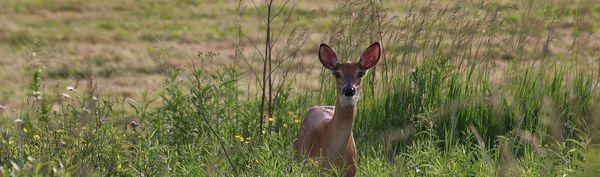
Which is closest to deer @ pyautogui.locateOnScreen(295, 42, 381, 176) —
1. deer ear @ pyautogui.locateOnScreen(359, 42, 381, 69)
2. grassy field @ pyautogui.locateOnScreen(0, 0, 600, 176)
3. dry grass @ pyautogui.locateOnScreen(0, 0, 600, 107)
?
deer ear @ pyautogui.locateOnScreen(359, 42, 381, 69)

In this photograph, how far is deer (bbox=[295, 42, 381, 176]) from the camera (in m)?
7.61

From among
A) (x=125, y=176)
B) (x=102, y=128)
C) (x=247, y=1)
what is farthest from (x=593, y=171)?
(x=247, y=1)

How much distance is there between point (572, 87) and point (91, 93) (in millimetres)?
3322

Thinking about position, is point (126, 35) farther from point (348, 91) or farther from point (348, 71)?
point (348, 91)

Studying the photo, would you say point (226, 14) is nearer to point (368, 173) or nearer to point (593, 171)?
point (368, 173)

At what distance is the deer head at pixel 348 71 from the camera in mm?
7621

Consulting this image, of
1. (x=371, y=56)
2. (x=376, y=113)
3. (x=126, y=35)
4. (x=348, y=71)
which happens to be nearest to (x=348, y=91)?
(x=348, y=71)

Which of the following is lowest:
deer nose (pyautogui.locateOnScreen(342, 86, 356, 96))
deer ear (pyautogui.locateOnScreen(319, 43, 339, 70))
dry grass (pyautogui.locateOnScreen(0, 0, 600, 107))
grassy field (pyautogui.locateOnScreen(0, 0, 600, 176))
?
dry grass (pyautogui.locateOnScreen(0, 0, 600, 107))

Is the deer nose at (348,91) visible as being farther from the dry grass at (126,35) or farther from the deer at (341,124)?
the dry grass at (126,35)

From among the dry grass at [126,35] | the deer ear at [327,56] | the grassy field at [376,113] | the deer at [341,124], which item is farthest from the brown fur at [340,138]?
the dry grass at [126,35]

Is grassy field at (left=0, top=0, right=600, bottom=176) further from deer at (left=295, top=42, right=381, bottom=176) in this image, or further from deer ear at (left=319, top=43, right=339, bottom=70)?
deer ear at (left=319, top=43, right=339, bottom=70)

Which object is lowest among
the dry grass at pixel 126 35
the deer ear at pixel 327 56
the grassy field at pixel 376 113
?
the dry grass at pixel 126 35

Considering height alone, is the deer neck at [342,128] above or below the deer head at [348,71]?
below

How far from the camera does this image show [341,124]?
7648 mm
